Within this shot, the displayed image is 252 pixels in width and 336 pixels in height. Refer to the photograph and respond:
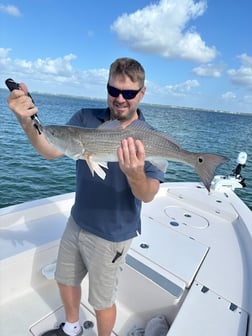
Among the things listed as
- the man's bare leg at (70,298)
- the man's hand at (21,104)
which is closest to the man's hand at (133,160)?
the man's hand at (21,104)

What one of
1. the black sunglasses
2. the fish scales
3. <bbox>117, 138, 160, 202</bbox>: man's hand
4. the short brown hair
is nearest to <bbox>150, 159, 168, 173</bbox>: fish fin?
the fish scales

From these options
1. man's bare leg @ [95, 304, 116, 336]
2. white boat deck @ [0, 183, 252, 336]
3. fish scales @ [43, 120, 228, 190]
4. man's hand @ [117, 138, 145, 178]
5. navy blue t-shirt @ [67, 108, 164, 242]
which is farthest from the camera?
white boat deck @ [0, 183, 252, 336]

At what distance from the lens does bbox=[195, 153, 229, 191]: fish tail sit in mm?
2182

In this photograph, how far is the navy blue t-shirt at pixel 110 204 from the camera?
89.0 inches

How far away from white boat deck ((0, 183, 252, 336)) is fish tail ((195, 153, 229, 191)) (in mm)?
1347

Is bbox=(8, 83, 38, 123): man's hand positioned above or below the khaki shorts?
above

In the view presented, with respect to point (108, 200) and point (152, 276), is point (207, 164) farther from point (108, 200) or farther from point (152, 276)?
point (152, 276)

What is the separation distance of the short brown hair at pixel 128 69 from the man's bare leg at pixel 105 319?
2.12 meters

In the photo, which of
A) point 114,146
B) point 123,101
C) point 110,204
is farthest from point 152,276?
point 123,101

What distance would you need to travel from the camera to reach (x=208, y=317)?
2494 mm

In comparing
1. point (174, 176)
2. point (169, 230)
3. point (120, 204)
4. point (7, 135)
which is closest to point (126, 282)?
point (169, 230)

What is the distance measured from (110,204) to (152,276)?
48.9 inches

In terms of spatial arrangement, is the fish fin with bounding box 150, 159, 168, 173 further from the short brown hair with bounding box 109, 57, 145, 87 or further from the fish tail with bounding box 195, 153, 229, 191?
the short brown hair with bounding box 109, 57, 145, 87

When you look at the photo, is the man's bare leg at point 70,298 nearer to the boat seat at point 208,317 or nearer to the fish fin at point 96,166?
the boat seat at point 208,317
